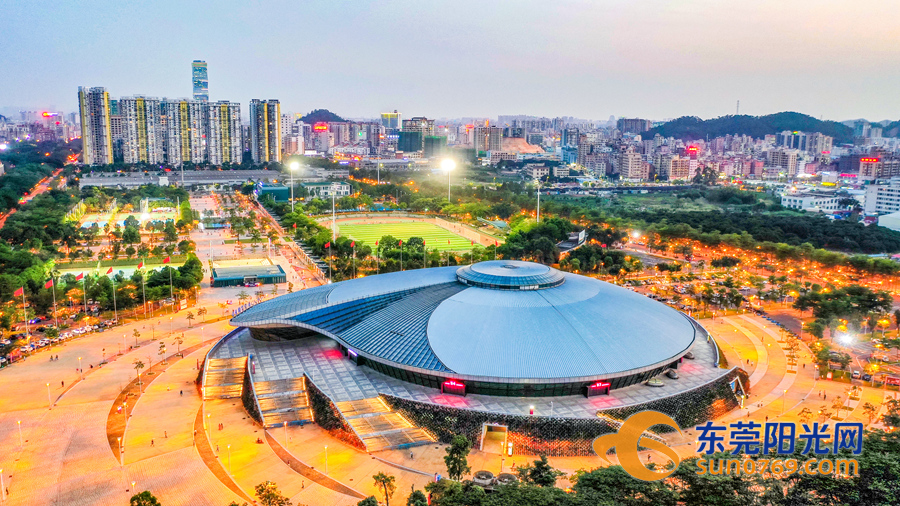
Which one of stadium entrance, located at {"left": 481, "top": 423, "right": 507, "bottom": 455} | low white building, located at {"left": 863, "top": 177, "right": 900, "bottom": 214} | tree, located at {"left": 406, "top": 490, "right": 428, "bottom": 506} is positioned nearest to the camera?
tree, located at {"left": 406, "top": 490, "right": 428, "bottom": 506}

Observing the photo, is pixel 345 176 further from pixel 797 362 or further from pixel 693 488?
pixel 693 488

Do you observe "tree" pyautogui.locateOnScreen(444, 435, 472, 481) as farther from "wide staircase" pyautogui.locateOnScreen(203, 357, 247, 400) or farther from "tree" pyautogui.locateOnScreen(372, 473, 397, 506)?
"wide staircase" pyautogui.locateOnScreen(203, 357, 247, 400)


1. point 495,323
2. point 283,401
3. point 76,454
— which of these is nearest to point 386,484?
point 283,401

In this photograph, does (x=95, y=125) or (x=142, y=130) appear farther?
(x=142, y=130)

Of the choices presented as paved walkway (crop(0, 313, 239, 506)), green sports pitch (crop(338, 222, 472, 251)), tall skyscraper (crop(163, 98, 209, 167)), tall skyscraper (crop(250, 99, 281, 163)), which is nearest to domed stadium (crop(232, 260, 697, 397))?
paved walkway (crop(0, 313, 239, 506))

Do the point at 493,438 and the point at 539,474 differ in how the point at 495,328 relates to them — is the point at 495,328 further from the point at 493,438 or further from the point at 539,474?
the point at 539,474

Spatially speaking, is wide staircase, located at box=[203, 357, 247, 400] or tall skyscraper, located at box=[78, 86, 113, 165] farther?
tall skyscraper, located at box=[78, 86, 113, 165]
